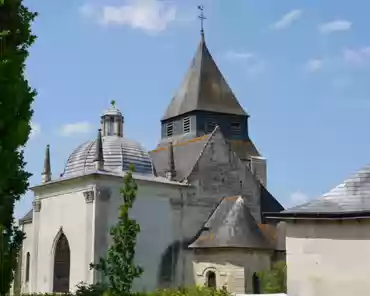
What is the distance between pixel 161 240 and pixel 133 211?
2.11 meters

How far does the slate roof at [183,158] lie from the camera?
3259 centimetres

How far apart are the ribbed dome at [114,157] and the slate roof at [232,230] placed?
418cm

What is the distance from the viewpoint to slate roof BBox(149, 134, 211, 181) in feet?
107

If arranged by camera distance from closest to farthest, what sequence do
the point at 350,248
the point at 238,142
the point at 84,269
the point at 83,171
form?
the point at 350,248, the point at 84,269, the point at 83,171, the point at 238,142

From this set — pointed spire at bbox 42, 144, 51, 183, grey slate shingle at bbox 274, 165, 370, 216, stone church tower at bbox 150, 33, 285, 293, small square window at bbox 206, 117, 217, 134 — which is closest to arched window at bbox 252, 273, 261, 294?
stone church tower at bbox 150, 33, 285, 293

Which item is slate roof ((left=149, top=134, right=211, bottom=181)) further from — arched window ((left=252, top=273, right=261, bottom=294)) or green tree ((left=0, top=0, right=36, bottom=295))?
green tree ((left=0, top=0, right=36, bottom=295))

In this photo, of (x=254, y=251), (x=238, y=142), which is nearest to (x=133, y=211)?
(x=254, y=251)

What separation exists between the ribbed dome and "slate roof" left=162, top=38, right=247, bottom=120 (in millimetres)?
9047

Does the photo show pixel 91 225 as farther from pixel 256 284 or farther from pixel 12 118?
pixel 12 118

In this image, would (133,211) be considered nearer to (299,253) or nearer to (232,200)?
(232,200)

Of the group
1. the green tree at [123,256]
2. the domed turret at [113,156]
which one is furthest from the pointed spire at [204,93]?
the green tree at [123,256]

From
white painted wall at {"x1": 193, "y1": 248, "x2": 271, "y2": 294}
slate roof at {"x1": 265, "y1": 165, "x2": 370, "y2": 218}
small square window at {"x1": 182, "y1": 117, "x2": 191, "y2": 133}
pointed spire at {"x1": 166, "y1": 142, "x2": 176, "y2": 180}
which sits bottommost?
white painted wall at {"x1": 193, "y1": 248, "x2": 271, "y2": 294}

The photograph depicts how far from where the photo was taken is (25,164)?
511 inches

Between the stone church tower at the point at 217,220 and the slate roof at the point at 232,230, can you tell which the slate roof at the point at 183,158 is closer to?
the stone church tower at the point at 217,220
